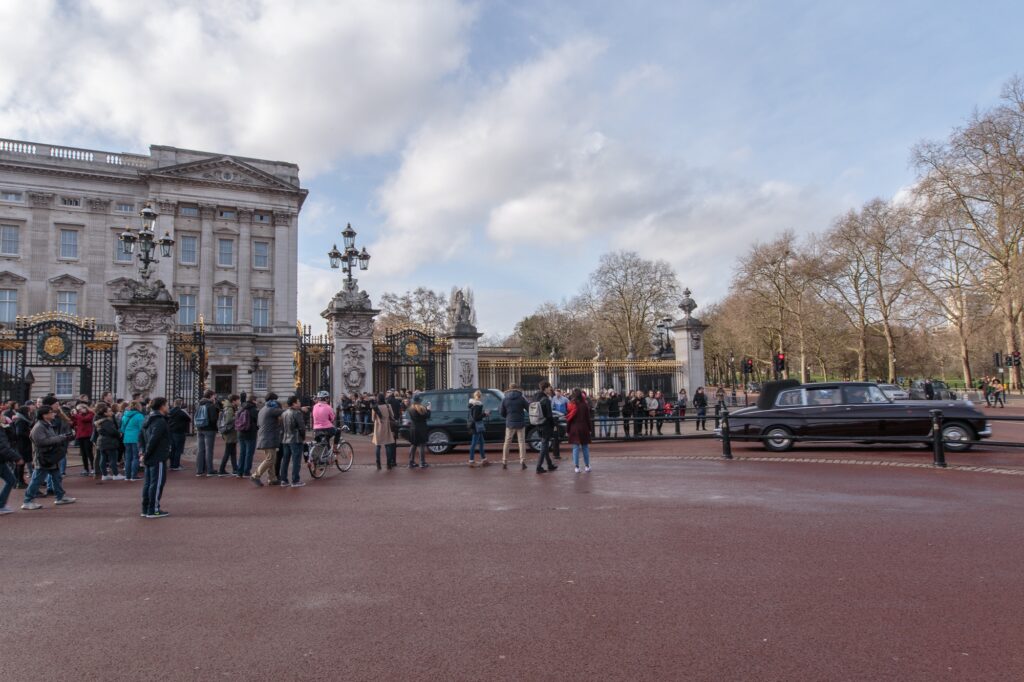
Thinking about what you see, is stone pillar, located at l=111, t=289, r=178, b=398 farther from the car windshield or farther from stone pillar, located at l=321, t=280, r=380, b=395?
the car windshield

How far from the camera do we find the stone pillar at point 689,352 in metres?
28.1

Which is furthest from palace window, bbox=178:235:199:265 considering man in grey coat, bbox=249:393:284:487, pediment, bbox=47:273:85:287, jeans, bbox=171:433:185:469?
man in grey coat, bbox=249:393:284:487

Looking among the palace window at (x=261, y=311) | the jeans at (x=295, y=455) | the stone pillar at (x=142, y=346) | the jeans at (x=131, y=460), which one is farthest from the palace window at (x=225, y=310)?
the jeans at (x=295, y=455)

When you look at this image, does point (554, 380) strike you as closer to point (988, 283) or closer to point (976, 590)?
point (976, 590)

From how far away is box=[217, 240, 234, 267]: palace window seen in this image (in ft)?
169

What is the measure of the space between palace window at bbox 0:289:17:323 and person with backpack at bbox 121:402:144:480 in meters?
42.8

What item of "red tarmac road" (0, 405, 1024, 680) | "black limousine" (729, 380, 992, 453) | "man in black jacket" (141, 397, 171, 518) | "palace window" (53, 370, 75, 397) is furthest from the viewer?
"palace window" (53, 370, 75, 397)

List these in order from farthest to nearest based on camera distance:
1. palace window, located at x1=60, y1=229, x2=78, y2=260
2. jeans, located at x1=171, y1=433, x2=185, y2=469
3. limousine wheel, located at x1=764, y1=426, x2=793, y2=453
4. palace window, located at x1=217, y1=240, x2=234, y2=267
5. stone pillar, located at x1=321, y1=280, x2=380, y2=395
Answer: palace window, located at x1=217, y1=240, x2=234, y2=267
palace window, located at x1=60, y1=229, x2=78, y2=260
stone pillar, located at x1=321, y1=280, x2=380, y2=395
limousine wheel, located at x1=764, y1=426, x2=793, y2=453
jeans, located at x1=171, y1=433, x2=185, y2=469

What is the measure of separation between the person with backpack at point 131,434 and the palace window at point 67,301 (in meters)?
42.1

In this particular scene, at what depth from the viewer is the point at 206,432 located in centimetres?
1275

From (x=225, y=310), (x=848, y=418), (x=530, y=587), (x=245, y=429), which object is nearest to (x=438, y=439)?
(x=245, y=429)

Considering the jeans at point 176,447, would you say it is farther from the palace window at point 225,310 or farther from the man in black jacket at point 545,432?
the palace window at point 225,310

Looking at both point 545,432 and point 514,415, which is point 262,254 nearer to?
point 514,415

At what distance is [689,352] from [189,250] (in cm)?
3987
